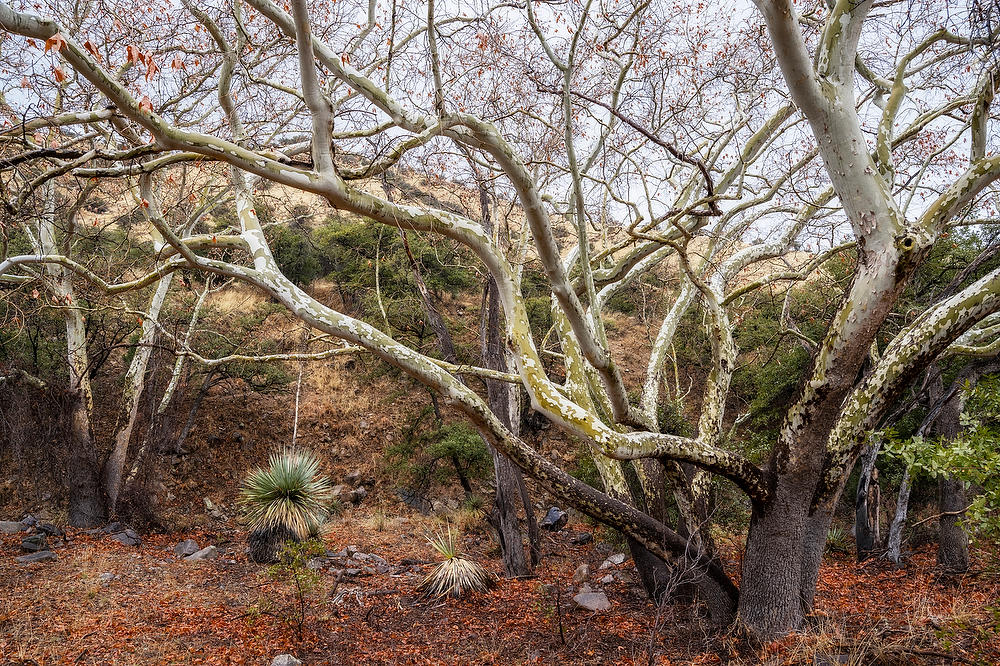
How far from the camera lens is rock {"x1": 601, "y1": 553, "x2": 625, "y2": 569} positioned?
8853 mm

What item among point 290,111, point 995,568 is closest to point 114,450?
point 290,111

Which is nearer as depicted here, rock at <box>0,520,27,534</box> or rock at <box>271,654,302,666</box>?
rock at <box>271,654,302,666</box>

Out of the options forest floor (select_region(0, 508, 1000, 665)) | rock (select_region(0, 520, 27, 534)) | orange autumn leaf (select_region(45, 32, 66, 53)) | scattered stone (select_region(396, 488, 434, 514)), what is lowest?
forest floor (select_region(0, 508, 1000, 665))

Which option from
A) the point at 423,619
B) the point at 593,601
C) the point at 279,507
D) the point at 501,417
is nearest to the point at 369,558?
the point at 279,507

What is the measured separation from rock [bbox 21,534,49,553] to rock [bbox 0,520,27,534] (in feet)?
4.48

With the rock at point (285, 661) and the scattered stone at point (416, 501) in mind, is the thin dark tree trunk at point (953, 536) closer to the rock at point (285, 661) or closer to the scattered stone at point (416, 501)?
the rock at point (285, 661)

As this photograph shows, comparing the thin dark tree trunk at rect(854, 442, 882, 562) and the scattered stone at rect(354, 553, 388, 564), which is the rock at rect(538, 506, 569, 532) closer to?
the scattered stone at rect(354, 553, 388, 564)

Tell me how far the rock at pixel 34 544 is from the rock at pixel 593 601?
799 cm

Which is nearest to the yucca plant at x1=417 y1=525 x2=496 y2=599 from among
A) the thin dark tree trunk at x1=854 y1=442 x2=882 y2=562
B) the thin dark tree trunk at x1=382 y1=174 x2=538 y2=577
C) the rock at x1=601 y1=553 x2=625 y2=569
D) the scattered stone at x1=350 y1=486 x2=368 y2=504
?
the thin dark tree trunk at x1=382 y1=174 x2=538 y2=577

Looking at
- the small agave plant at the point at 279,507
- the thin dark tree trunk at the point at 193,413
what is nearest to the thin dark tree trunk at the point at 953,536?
the small agave plant at the point at 279,507

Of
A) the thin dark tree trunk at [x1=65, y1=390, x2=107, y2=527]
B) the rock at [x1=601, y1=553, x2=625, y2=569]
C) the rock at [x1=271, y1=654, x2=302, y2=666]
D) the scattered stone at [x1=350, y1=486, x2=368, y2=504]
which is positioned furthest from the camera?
the scattered stone at [x1=350, y1=486, x2=368, y2=504]

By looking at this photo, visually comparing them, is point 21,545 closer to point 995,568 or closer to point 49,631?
point 49,631

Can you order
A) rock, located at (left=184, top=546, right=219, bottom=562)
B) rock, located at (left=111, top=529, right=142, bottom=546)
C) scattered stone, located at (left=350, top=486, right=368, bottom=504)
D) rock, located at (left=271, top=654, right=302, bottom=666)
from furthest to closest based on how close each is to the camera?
scattered stone, located at (left=350, top=486, right=368, bottom=504) < rock, located at (left=111, top=529, right=142, bottom=546) < rock, located at (left=184, top=546, right=219, bottom=562) < rock, located at (left=271, top=654, right=302, bottom=666)

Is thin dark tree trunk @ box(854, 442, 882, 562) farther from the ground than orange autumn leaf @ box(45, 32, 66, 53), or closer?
closer
